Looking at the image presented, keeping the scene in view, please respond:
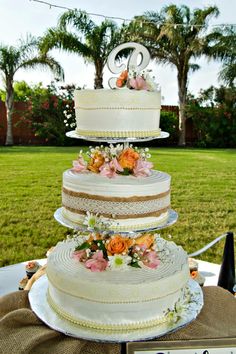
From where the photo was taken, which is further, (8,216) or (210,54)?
(210,54)

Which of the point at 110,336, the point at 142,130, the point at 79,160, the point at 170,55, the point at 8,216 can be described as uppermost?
the point at 170,55

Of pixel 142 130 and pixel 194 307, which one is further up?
pixel 142 130

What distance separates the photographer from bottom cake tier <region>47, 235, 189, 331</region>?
2.34 m

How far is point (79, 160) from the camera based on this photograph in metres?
2.67

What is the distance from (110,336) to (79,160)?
0.93 m

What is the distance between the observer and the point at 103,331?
2.38 m

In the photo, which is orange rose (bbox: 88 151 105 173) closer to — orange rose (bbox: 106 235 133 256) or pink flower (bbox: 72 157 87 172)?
pink flower (bbox: 72 157 87 172)

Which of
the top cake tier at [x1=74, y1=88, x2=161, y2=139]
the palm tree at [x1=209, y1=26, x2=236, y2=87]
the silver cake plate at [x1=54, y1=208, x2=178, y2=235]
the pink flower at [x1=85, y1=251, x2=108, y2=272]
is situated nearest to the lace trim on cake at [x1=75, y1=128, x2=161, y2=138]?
the top cake tier at [x1=74, y1=88, x2=161, y2=139]

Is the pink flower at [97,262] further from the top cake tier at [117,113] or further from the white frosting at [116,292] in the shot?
the top cake tier at [117,113]

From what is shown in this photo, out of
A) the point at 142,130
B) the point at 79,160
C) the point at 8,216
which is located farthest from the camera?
the point at 8,216

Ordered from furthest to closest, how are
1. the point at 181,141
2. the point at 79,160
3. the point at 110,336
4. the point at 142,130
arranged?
the point at 181,141, the point at 79,160, the point at 142,130, the point at 110,336

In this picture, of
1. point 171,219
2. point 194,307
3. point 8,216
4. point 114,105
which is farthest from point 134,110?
point 8,216

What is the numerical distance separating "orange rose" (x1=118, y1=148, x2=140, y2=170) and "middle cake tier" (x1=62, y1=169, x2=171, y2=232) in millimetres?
64

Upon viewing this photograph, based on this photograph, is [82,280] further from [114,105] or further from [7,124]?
[7,124]
